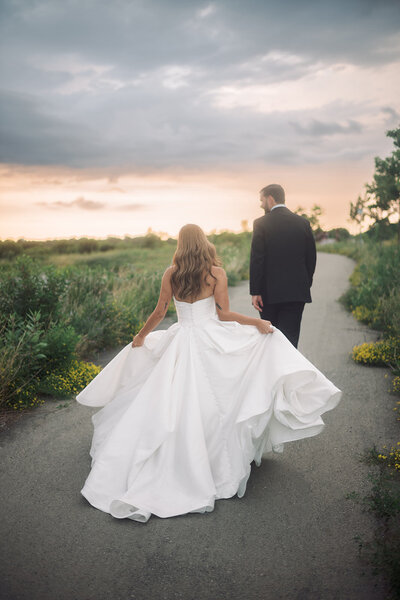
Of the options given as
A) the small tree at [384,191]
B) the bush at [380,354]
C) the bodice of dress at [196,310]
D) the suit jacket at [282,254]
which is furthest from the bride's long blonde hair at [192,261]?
the small tree at [384,191]

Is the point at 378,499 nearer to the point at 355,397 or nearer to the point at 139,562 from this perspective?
the point at 139,562

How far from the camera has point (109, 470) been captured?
371cm

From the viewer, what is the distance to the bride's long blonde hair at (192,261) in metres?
3.98

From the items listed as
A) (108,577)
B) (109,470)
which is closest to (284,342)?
(109,470)

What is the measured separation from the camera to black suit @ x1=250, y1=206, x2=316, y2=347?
5434 mm

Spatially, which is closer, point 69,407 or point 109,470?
point 109,470

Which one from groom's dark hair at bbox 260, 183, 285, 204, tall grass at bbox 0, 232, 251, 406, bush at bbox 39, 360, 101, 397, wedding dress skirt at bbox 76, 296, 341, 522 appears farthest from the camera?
bush at bbox 39, 360, 101, 397

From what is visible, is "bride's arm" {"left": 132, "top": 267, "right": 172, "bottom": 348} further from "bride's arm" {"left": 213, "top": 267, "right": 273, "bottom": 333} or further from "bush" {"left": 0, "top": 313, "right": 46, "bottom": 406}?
Result: "bush" {"left": 0, "top": 313, "right": 46, "bottom": 406}

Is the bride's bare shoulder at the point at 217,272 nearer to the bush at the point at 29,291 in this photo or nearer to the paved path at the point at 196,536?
the paved path at the point at 196,536

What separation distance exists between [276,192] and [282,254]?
2.69 feet

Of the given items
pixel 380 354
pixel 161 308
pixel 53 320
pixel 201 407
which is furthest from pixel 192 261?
pixel 380 354

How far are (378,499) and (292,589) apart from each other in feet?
3.77

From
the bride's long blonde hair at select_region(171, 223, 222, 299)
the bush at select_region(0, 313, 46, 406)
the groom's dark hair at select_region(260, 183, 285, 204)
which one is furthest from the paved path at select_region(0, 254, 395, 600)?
the groom's dark hair at select_region(260, 183, 285, 204)

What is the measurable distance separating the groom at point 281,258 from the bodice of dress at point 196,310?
1.52 metres
